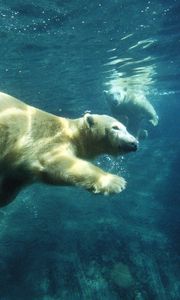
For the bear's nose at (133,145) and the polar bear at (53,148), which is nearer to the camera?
the polar bear at (53,148)

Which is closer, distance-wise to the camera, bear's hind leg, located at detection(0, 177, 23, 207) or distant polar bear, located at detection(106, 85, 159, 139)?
bear's hind leg, located at detection(0, 177, 23, 207)

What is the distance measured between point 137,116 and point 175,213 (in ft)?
27.2

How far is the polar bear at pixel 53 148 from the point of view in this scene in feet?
11.2

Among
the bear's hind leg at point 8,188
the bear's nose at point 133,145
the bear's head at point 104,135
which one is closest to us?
the bear's hind leg at point 8,188

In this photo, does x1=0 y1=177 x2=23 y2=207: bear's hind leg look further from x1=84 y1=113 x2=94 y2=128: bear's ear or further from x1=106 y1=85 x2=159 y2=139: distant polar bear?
x1=106 y1=85 x2=159 y2=139: distant polar bear

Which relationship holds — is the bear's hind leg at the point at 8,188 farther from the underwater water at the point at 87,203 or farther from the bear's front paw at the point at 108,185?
the underwater water at the point at 87,203

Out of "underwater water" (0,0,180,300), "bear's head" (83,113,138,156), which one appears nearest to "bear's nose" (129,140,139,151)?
"bear's head" (83,113,138,156)

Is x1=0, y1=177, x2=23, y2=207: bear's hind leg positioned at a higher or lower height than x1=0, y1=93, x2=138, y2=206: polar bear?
lower

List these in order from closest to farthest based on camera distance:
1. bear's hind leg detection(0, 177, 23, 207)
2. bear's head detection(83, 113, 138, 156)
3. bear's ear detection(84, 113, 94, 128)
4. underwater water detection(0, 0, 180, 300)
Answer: bear's hind leg detection(0, 177, 23, 207) → bear's head detection(83, 113, 138, 156) → bear's ear detection(84, 113, 94, 128) → underwater water detection(0, 0, 180, 300)

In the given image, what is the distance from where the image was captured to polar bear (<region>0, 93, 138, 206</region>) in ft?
11.2

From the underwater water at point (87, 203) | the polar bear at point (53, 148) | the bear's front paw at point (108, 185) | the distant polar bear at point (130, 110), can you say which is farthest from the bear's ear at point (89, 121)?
the distant polar bear at point (130, 110)

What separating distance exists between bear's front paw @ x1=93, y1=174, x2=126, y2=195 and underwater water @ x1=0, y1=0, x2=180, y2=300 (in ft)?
35.3

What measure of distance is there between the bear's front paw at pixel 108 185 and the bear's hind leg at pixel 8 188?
95 cm

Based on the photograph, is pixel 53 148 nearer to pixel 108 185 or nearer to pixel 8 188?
pixel 8 188
